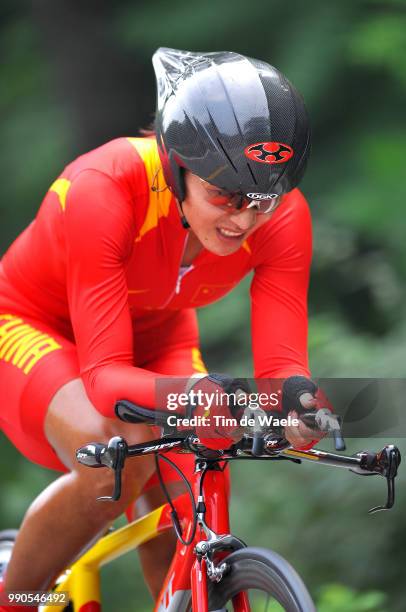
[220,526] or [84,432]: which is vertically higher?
[84,432]

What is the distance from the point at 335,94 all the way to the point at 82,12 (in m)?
1.99

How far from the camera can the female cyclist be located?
3.24 metres

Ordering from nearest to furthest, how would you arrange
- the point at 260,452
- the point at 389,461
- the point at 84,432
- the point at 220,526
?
the point at 260,452
the point at 389,461
the point at 220,526
the point at 84,432

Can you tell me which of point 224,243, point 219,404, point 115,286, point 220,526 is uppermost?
point 224,243

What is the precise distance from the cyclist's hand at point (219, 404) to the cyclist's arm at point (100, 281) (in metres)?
0.37

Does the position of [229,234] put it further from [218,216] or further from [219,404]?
[219,404]

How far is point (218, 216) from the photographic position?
333cm

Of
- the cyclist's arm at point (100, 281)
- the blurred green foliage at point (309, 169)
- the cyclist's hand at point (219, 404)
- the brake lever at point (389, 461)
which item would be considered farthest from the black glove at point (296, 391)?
the blurred green foliage at point (309, 169)

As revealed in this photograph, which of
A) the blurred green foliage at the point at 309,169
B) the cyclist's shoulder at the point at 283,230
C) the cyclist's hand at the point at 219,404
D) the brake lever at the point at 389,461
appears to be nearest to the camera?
the cyclist's hand at the point at 219,404

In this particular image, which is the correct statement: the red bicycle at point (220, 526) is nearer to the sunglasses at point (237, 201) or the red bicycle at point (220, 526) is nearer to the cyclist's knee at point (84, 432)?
the cyclist's knee at point (84, 432)

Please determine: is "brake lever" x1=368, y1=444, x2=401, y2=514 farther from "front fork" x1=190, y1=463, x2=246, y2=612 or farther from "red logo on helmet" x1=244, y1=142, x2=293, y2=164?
"red logo on helmet" x1=244, y1=142, x2=293, y2=164

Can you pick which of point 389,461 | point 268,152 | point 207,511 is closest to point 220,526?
point 207,511

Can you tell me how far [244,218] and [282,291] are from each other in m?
0.45

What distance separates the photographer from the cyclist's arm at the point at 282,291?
3.64 metres
